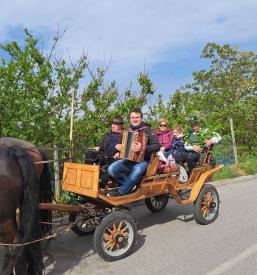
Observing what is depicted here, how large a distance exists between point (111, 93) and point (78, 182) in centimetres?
320

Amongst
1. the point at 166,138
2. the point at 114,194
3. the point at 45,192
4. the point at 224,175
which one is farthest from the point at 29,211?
the point at 224,175

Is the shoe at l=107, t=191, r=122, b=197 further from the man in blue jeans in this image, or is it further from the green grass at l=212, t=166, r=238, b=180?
the green grass at l=212, t=166, r=238, b=180

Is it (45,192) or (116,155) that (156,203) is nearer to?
(116,155)

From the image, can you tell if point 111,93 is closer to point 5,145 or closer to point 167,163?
point 167,163

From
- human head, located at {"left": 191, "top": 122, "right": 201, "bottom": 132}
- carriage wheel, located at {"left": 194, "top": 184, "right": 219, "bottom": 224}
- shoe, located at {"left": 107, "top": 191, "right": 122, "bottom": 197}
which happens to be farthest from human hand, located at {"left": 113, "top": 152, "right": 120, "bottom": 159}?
human head, located at {"left": 191, "top": 122, "right": 201, "bottom": 132}

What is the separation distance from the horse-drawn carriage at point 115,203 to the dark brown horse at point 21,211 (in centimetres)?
33

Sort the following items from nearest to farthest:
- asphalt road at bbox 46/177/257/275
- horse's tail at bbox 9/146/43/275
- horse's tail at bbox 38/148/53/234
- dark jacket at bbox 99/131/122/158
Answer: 1. horse's tail at bbox 9/146/43/275
2. asphalt road at bbox 46/177/257/275
3. horse's tail at bbox 38/148/53/234
4. dark jacket at bbox 99/131/122/158

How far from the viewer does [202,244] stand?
4.95m

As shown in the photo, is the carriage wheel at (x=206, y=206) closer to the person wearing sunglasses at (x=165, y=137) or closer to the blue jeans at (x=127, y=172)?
the person wearing sunglasses at (x=165, y=137)

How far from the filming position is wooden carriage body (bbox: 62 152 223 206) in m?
4.50

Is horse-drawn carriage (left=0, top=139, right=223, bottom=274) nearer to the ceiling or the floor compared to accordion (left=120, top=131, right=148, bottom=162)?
nearer to the floor

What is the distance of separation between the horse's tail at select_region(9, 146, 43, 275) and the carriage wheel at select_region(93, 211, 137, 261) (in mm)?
767

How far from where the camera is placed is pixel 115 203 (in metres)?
4.69

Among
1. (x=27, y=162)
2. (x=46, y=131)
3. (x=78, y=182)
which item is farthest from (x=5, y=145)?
(x=46, y=131)
